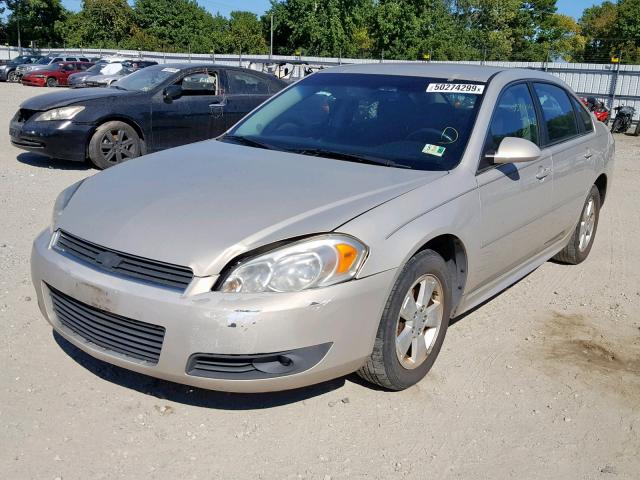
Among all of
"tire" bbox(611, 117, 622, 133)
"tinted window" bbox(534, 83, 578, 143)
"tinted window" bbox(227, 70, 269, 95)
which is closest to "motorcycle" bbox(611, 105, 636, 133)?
"tire" bbox(611, 117, 622, 133)

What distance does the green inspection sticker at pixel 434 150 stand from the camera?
3705 millimetres

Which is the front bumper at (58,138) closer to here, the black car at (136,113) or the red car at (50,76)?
the black car at (136,113)

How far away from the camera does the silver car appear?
2.74 meters

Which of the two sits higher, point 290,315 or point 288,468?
point 290,315

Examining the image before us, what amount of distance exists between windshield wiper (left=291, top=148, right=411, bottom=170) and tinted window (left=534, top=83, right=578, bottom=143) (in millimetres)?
1587

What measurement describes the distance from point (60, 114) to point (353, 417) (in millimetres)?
7021

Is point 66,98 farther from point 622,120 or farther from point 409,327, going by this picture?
point 622,120

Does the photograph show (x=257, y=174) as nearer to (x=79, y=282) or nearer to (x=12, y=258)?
(x=79, y=282)

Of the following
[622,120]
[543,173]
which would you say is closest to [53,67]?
[622,120]

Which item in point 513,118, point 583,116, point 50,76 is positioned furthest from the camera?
point 50,76

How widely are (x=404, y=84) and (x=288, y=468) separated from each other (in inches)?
98.1

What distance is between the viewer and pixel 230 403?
3.21m

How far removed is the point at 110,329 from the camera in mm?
2908

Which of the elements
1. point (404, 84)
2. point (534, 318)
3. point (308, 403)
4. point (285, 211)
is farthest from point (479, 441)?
point (404, 84)
